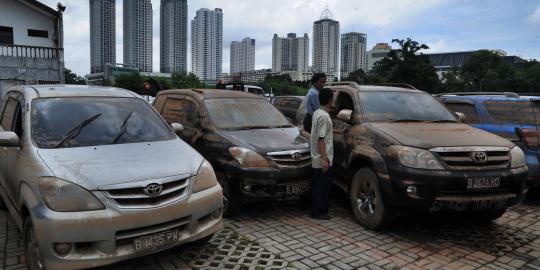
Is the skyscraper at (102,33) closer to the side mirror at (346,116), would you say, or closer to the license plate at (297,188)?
the side mirror at (346,116)

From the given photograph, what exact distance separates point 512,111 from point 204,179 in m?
5.36

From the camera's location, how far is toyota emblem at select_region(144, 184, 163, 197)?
345cm

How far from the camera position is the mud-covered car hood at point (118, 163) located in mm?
3414

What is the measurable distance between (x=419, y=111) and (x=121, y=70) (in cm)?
7893

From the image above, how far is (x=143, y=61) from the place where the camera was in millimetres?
91000

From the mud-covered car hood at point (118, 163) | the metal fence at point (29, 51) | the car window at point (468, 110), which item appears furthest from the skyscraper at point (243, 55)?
the mud-covered car hood at point (118, 163)

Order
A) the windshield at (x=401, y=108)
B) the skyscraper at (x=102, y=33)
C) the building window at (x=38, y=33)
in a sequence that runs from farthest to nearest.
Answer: the skyscraper at (x=102, y=33), the building window at (x=38, y=33), the windshield at (x=401, y=108)

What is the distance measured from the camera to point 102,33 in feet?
270

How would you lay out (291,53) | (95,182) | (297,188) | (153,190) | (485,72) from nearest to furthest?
(95,182) < (153,190) < (297,188) < (485,72) < (291,53)

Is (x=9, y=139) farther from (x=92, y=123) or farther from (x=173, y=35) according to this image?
(x=173, y=35)

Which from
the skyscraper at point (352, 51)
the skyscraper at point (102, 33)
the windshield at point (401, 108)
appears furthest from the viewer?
the skyscraper at point (352, 51)

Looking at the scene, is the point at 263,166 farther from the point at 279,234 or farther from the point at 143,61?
the point at 143,61

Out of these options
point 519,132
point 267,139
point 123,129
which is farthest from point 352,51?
point 123,129

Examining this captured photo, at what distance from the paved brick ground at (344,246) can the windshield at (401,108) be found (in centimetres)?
136
